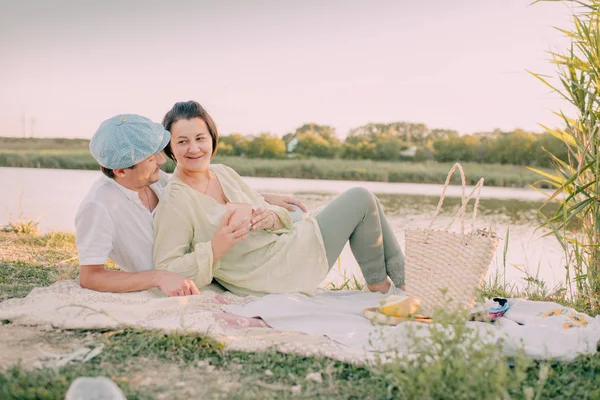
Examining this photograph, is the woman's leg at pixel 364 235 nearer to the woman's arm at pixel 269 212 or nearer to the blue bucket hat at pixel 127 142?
the woman's arm at pixel 269 212

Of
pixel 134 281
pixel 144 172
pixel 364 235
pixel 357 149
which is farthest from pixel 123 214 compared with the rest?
pixel 357 149

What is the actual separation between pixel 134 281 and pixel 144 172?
1.95 feet

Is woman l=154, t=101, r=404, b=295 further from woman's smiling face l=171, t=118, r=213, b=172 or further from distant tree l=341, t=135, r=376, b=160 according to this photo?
distant tree l=341, t=135, r=376, b=160

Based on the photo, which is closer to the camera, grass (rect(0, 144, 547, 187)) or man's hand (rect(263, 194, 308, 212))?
man's hand (rect(263, 194, 308, 212))

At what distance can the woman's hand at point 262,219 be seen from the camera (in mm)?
3299

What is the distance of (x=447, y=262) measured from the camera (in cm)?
310

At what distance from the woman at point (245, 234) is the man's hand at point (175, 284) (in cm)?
6

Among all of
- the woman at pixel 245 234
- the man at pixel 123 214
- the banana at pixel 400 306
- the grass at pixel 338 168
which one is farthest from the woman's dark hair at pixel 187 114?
the grass at pixel 338 168

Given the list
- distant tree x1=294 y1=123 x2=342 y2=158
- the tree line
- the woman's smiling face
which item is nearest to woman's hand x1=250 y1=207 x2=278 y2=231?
the woman's smiling face

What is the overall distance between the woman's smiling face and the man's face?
0.37ft

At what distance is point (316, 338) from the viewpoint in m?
2.64

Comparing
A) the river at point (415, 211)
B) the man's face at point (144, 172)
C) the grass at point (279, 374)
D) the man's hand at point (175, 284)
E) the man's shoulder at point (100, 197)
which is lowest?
the river at point (415, 211)

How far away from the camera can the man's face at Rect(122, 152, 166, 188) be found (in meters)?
3.18

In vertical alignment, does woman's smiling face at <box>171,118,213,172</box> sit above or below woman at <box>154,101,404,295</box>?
above
